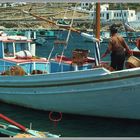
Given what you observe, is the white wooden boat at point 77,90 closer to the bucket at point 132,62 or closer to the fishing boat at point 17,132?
the bucket at point 132,62

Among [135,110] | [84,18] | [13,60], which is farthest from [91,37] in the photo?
[84,18]

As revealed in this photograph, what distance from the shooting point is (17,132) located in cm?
1376

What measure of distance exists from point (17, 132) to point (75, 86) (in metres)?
3.38

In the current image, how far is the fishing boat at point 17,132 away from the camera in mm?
13219

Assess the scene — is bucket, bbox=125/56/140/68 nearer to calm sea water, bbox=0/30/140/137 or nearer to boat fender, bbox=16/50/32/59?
calm sea water, bbox=0/30/140/137

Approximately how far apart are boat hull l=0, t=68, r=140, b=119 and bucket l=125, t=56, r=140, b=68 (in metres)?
0.64

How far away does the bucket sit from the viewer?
51.5ft

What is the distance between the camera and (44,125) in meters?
16.0

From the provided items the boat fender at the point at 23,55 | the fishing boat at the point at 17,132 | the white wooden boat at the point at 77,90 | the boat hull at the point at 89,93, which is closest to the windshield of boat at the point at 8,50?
the boat fender at the point at 23,55

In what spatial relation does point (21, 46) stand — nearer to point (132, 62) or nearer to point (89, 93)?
point (89, 93)

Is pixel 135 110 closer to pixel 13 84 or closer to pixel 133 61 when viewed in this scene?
pixel 133 61

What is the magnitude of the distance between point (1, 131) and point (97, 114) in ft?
13.5

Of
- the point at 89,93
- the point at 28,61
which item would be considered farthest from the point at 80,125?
the point at 28,61

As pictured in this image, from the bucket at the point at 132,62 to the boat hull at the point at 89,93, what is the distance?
2.11ft
